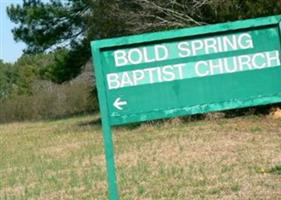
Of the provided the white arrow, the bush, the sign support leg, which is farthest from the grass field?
the bush

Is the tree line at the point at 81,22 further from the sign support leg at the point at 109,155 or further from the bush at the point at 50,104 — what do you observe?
the sign support leg at the point at 109,155

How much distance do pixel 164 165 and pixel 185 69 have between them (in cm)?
492

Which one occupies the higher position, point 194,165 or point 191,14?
point 191,14

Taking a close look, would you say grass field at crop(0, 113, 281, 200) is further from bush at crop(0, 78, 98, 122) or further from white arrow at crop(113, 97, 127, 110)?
bush at crop(0, 78, 98, 122)

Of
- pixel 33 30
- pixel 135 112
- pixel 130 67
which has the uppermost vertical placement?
pixel 33 30

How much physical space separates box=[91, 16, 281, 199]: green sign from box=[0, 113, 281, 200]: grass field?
2.08m

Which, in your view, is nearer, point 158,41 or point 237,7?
point 158,41

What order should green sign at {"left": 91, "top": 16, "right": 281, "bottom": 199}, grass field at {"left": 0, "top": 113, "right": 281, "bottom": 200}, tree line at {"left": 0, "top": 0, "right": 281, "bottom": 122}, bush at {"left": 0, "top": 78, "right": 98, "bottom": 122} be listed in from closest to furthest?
green sign at {"left": 91, "top": 16, "right": 281, "bottom": 199}, grass field at {"left": 0, "top": 113, "right": 281, "bottom": 200}, tree line at {"left": 0, "top": 0, "right": 281, "bottom": 122}, bush at {"left": 0, "top": 78, "right": 98, "bottom": 122}

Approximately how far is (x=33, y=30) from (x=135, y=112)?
106 feet

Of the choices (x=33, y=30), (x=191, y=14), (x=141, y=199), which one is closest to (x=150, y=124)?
(x=191, y=14)

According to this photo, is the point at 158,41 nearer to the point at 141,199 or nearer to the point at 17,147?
the point at 141,199

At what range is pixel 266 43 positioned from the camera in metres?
5.64

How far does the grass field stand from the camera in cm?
820

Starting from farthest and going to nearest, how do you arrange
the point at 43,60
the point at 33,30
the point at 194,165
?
the point at 43,60 < the point at 33,30 < the point at 194,165
